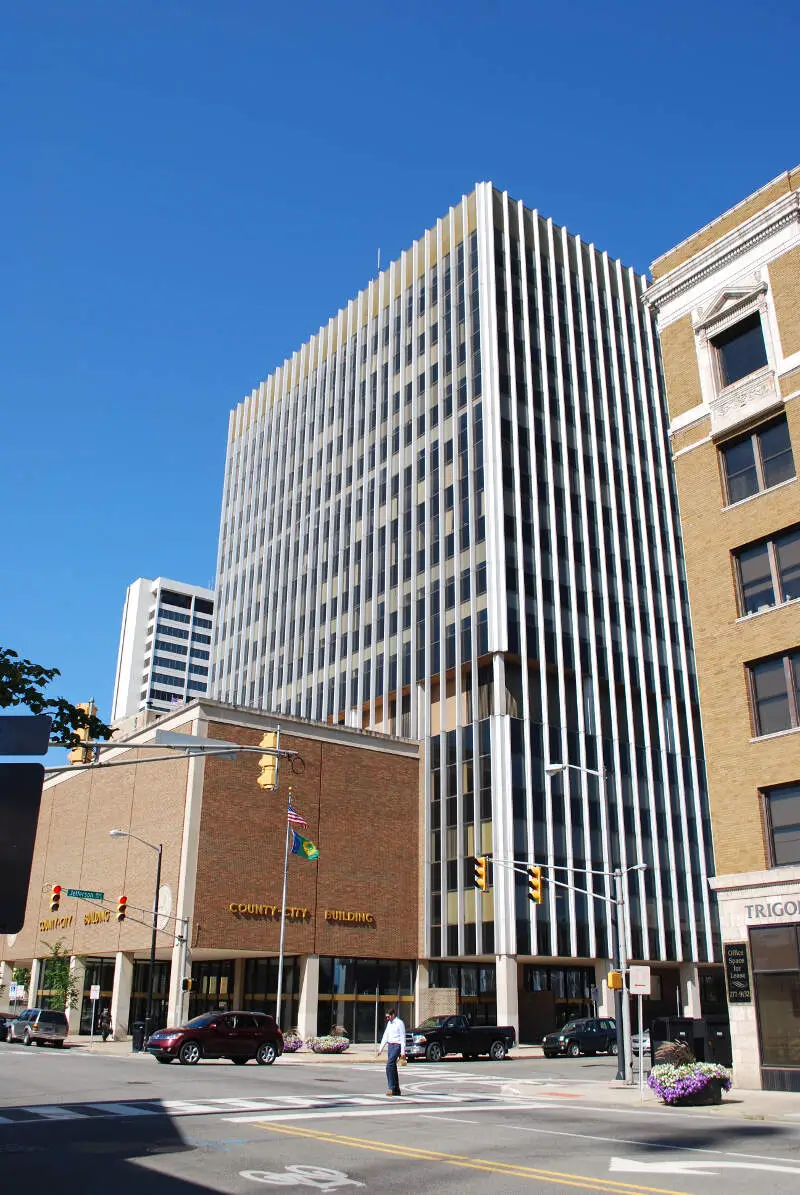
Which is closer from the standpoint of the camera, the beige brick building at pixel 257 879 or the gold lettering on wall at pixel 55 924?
the beige brick building at pixel 257 879

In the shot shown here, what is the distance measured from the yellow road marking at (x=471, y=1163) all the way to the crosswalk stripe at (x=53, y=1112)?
3.57 meters

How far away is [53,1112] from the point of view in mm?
18328

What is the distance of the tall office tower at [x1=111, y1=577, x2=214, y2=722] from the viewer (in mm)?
185000

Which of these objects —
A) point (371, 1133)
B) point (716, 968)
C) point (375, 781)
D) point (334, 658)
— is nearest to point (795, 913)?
point (371, 1133)

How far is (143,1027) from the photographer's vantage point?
153 ft

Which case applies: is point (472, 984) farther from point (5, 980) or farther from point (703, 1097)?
point (5, 980)

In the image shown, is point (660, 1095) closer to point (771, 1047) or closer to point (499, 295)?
point (771, 1047)

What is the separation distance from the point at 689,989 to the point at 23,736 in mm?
63596

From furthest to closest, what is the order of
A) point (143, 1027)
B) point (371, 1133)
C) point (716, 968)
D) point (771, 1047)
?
point (716, 968) → point (143, 1027) → point (771, 1047) → point (371, 1133)

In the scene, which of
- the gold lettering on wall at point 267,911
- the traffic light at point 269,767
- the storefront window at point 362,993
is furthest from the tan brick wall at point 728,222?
the storefront window at point 362,993

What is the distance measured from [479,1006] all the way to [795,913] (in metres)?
38.2

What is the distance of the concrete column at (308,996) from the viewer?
171 feet

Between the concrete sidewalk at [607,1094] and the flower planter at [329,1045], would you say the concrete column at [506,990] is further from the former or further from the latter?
the flower planter at [329,1045]

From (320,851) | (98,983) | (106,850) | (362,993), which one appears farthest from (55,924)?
(362,993)
